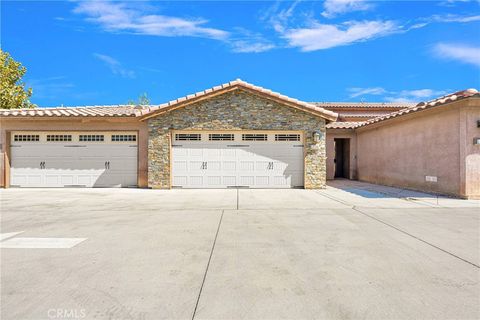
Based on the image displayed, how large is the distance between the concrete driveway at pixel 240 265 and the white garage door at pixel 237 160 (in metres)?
5.28

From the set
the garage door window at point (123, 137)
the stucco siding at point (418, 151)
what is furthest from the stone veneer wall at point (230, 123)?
the stucco siding at point (418, 151)

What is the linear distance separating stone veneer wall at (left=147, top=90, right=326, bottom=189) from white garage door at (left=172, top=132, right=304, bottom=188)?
14.8 inches

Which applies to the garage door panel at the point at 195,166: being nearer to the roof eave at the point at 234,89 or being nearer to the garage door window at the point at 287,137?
the roof eave at the point at 234,89

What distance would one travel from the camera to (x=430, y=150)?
10.0 meters

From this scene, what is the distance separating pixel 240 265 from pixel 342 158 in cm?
1677

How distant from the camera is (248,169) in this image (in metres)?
11.6

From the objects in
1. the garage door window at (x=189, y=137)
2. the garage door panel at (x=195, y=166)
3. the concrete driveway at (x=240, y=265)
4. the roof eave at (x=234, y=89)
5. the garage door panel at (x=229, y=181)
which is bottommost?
the concrete driveway at (x=240, y=265)

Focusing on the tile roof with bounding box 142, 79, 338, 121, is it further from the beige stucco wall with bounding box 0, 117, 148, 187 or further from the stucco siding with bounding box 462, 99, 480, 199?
the stucco siding with bounding box 462, 99, 480, 199

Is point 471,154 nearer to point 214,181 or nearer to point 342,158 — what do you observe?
point 342,158

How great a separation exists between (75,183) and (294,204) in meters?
10.5

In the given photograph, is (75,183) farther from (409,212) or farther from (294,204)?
(409,212)

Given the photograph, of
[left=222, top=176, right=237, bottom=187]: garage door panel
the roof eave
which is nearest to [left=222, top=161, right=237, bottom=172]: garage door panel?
[left=222, top=176, right=237, bottom=187]: garage door panel

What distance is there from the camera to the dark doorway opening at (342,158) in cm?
1717

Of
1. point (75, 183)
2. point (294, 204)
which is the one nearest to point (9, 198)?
point (75, 183)
